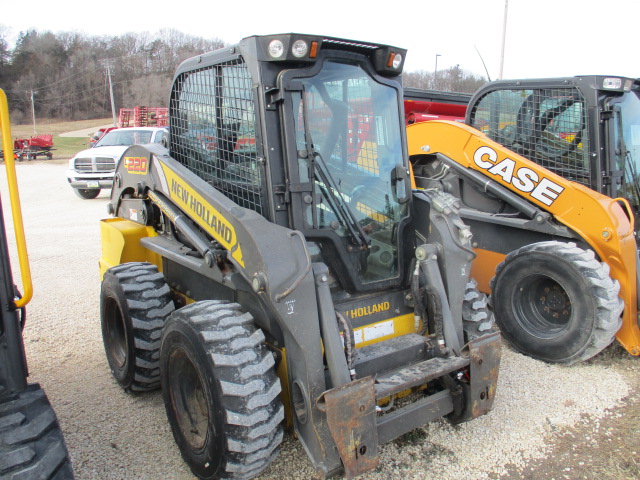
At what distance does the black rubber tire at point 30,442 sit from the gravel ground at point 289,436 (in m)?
1.16

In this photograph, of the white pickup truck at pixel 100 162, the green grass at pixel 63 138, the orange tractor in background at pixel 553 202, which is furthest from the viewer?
the green grass at pixel 63 138

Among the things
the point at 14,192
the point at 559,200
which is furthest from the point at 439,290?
the point at 14,192

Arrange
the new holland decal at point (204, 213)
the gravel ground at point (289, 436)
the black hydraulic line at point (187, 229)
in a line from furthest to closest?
the black hydraulic line at point (187, 229) → the gravel ground at point (289, 436) → the new holland decal at point (204, 213)

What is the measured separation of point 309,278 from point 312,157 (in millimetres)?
713

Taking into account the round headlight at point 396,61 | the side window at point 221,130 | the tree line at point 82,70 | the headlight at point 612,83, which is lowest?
the side window at point 221,130

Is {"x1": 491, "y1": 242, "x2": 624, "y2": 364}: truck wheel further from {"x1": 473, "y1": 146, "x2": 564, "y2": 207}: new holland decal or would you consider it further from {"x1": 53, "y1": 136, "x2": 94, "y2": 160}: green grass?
{"x1": 53, "y1": 136, "x2": 94, "y2": 160}: green grass

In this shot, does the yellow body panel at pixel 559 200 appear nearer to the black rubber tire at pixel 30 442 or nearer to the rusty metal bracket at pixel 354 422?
the rusty metal bracket at pixel 354 422

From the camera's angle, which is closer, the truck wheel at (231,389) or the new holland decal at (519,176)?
the truck wheel at (231,389)

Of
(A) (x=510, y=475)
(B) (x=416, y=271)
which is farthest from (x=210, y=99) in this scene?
(A) (x=510, y=475)

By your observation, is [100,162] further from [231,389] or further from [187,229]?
[231,389]

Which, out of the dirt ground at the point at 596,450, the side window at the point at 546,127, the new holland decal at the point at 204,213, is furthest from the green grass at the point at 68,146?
the dirt ground at the point at 596,450

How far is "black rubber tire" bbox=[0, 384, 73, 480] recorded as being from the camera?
70.9 inches

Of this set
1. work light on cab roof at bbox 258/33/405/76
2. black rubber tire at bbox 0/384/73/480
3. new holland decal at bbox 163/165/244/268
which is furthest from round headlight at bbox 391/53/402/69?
black rubber tire at bbox 0/384/73/480

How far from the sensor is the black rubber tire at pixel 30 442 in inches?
70.9
